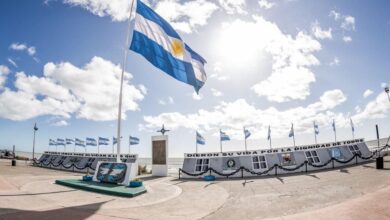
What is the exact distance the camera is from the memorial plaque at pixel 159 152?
27.6m

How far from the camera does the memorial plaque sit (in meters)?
27.6

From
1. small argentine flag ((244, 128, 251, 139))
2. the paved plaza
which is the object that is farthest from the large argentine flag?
small argentine flag ((244, 128, 251, 139))

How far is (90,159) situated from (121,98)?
21725 mm

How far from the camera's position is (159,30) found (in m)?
16.1

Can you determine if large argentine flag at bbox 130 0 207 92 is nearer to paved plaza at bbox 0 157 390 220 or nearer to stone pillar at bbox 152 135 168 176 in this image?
paved plaza at bbox 0 157 390 220

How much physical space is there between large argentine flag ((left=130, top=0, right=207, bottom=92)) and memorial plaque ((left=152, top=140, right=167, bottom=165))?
484 inches

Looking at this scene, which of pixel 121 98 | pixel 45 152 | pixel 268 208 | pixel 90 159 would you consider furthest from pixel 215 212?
pixel 45 152

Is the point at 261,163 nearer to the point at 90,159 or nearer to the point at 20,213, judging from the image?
the point at 20,213

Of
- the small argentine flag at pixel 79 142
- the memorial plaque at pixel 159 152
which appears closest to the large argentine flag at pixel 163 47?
the memorial plaque at pixel 159 152

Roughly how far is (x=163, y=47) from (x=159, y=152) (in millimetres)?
15122

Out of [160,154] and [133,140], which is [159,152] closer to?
[160,154]

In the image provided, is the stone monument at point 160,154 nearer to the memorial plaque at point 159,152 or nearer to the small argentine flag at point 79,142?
the memorial plaque at point 159,152

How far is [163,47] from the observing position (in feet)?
51.7

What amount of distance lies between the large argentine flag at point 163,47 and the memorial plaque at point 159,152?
1230 cm
